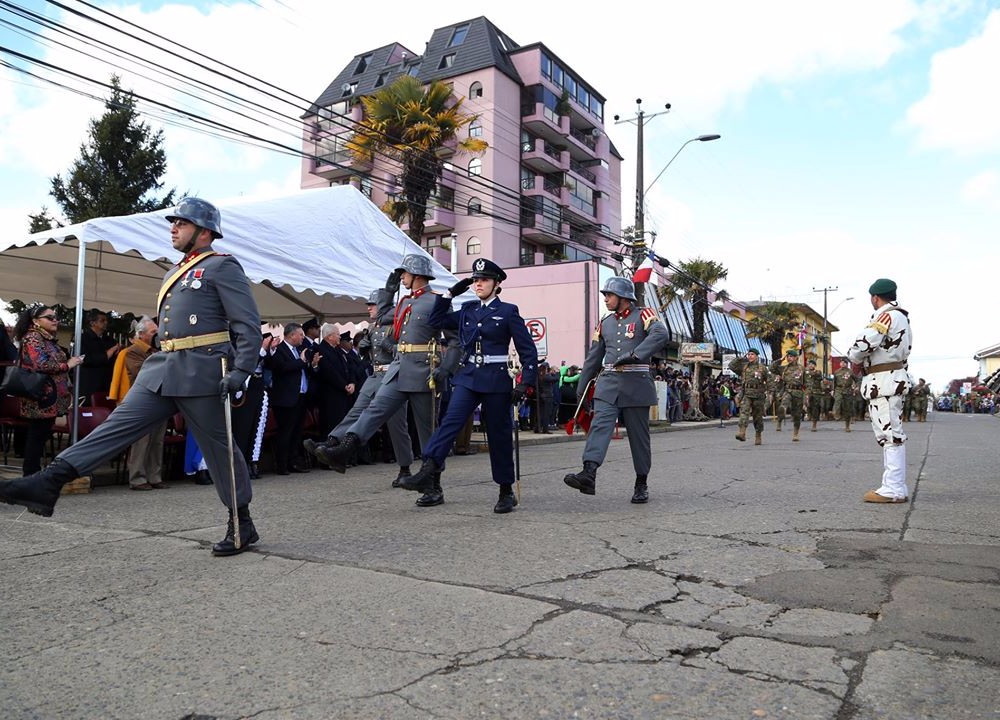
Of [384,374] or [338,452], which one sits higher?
[384,374]

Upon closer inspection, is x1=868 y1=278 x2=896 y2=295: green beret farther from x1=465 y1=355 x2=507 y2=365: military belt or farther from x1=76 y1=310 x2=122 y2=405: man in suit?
x1=76 y1=310 x2=122 y2=405: man in suit

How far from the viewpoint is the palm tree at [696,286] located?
4088 centimetres

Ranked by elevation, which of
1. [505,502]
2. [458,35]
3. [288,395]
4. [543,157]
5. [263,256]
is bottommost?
[505,502]

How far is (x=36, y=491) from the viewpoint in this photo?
13.9 feet

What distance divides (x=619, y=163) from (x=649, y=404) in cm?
5867

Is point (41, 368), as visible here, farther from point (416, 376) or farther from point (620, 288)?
point (620, 288)

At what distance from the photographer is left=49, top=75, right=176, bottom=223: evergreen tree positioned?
35344 millimetres

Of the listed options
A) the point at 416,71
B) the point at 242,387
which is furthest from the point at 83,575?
the point at 416,71

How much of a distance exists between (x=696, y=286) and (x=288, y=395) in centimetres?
3454

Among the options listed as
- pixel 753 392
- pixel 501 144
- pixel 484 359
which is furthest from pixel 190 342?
pixel 501 144

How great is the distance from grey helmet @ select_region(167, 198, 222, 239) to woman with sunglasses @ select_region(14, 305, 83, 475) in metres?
3.65

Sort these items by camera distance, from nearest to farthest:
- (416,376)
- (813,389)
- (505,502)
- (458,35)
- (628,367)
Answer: (505,502), (416,376), (628,367), (813,389), (458,35)

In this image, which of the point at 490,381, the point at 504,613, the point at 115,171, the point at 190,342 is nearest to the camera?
the point at 504,613

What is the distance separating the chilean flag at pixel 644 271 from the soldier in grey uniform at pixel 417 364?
17042 mm
